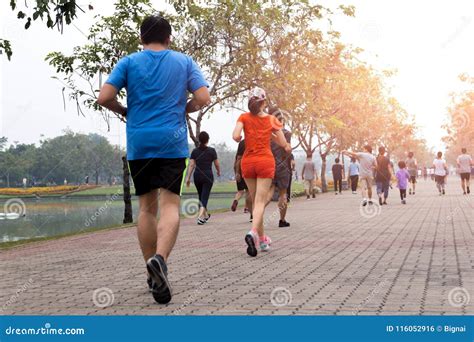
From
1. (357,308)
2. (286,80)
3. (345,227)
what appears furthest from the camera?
(286,80)

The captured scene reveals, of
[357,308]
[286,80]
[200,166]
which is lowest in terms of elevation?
[357,308]

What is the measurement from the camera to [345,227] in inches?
513

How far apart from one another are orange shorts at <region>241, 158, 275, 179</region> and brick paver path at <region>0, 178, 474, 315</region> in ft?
3.19

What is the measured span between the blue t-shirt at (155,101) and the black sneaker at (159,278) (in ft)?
2.58

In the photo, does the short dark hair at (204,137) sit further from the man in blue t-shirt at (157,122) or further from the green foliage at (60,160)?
the green foliage at (60,160)

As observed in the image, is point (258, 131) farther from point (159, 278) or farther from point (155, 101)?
point (159, 278)

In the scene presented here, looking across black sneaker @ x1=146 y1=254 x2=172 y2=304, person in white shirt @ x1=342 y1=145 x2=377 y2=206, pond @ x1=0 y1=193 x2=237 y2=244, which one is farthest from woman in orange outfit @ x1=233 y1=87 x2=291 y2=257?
person in white shirt @ x1=342 y1=145 x2=377 y2=206

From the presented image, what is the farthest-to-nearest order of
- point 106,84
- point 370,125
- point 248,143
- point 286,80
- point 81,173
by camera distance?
point 81,173 → point 370,125 → point 286,80 → point 248,143 → point 106,84

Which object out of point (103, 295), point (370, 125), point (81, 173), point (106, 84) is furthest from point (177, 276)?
point (81, 173)

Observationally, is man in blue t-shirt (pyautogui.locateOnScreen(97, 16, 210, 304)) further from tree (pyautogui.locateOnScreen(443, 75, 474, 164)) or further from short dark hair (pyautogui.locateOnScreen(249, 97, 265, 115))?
tree (pyautogui.locateOnScreen(443, 75, 474, 164))

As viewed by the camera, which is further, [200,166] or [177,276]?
[200,166]

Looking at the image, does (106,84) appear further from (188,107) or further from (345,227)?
(345,227)

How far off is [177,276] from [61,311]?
6.25 feet

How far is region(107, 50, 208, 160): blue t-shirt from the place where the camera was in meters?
5.31
